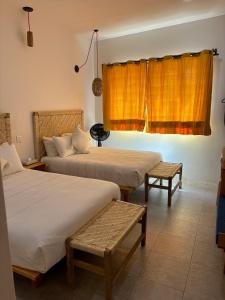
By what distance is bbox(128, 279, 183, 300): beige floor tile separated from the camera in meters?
1.69

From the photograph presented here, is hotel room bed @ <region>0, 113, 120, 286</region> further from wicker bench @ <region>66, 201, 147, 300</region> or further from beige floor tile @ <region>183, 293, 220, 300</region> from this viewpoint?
beige floor tile @ <region>183, 293, 220, 300</region>

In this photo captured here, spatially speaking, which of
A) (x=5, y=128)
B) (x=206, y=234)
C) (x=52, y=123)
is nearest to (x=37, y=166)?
(x=5, y=128)

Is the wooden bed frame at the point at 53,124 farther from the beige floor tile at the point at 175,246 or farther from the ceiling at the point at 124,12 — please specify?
the ceiling at the point at 124,12

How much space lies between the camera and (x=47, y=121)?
12.4 feet

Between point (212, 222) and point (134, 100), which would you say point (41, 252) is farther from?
point (134, 100)

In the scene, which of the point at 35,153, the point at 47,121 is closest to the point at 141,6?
the point at 47,121

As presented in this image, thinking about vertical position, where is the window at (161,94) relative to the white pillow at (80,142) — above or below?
above

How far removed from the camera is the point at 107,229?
6.08 feet

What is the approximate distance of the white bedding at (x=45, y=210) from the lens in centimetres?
159

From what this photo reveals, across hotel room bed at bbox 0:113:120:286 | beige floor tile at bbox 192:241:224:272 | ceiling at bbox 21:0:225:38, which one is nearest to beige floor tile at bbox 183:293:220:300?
beige floor tile at bbox 192:241:224:272

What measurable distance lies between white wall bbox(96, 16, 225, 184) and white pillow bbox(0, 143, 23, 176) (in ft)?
7.82

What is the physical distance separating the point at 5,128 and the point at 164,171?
235 centimetres

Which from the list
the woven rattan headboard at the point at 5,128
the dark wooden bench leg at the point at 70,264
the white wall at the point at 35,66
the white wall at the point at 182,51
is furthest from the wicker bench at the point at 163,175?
the woven rattan headboard at the point at 5,128

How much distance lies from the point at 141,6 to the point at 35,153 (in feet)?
8.87
